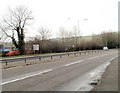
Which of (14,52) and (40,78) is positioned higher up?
(14,52)

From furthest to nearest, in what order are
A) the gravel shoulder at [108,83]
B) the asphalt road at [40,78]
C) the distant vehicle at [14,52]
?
the distant vehicle at [14,52] < the asphalt road at [40,78] < the gravel shoulder at [108,83]

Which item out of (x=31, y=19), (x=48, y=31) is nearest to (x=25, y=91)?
(x=31, y=19)

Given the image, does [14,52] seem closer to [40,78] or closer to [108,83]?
[40,78]

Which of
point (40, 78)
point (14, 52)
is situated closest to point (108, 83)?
point (40, 78)

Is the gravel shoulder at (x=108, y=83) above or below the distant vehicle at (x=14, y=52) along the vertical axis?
below

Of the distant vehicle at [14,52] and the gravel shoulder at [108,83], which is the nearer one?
the gravel shoulder at [108,83]

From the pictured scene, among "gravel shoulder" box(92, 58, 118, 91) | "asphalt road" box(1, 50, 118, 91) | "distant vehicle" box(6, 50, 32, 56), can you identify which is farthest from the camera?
"distant vehicle" box(6, 50, 32, 56)

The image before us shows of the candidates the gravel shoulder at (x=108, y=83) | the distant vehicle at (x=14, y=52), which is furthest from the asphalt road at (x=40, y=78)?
the distant vehicle at (x=14, y=52)

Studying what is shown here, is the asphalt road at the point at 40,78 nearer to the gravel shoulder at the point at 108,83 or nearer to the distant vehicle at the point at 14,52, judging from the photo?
the gravel shoulder at the point at 108,83

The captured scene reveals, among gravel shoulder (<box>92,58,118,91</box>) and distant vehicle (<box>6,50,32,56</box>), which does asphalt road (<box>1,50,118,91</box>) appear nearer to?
gravel shoulder (<box>92,58,118,91</box>)

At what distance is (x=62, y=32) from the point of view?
248 ft

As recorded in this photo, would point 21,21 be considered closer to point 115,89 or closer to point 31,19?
point 31,19

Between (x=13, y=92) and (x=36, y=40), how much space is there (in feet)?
155

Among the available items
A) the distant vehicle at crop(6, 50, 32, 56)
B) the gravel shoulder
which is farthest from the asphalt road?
the distant vehicle at crop(6, 50, 32, 56)
